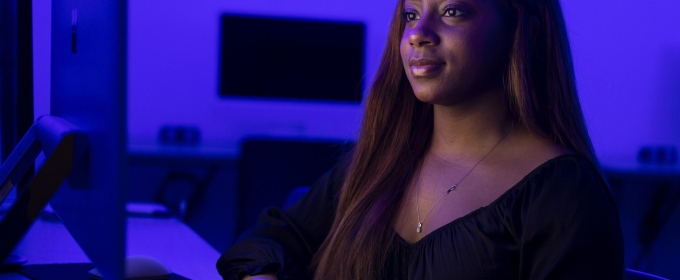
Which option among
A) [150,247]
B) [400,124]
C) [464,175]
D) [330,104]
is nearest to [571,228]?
[464,175]

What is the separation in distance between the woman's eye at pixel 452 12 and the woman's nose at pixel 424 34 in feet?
0.09

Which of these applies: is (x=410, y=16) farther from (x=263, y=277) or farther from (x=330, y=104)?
(x=330, y=104)

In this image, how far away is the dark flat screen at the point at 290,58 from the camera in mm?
3873

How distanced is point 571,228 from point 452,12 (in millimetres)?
407

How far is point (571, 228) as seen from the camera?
95 centimetres

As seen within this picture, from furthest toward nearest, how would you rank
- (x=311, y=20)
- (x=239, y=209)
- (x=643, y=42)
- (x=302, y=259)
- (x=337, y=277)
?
(x=643, y=42)
(x=311, y=20)
(x=239, y=209)
(x=302, y=259)
(x=337, y=277)

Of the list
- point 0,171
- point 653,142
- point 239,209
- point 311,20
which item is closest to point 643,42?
point 653,142

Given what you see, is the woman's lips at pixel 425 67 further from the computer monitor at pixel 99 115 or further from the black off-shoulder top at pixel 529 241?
the computer monitor at pixel 99 115

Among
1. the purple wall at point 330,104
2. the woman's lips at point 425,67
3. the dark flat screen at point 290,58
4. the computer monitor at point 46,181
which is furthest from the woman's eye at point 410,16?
the dark flat screen at point 290,58

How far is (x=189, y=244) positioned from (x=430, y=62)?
736 mm

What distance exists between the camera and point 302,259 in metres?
1.30

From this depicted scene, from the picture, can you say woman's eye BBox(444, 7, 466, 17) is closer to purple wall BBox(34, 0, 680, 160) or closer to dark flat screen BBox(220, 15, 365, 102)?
purple wall BBox(34, 0, 680, 160)

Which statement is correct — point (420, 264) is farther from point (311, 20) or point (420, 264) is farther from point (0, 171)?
point (311, 20)

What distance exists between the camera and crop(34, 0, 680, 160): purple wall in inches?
161
